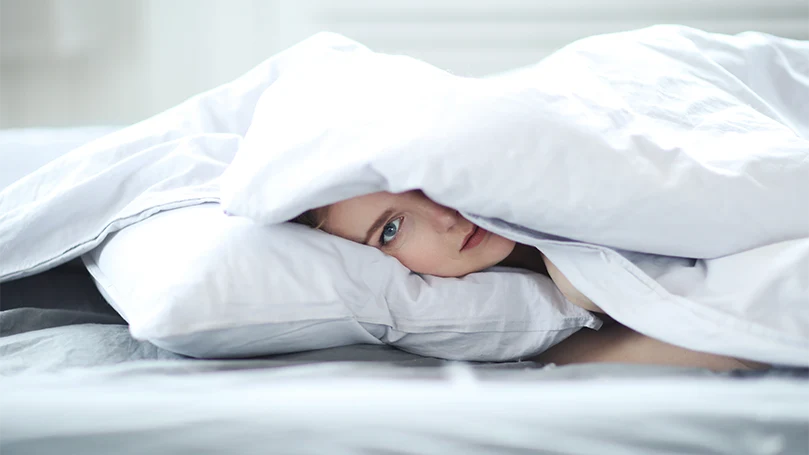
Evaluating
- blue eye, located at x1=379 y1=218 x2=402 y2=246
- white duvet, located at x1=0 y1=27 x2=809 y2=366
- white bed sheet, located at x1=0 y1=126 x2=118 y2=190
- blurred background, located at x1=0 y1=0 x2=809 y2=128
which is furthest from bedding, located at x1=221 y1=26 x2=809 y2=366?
blurred background, located at x1=0 y1=0 x2=809 y2=128

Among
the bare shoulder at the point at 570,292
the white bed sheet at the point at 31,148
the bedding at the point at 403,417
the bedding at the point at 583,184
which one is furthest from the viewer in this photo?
the white bed sheet at the point at 31,148

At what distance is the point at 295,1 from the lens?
2047 millimetres

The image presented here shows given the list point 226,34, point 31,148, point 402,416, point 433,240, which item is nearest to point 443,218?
point 433,240

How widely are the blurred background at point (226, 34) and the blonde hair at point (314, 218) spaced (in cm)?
128

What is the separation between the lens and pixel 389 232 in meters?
0.78

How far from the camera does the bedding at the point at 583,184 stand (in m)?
0.63

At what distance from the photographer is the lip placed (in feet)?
2.53

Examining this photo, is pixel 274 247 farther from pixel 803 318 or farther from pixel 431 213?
pixel 803 318

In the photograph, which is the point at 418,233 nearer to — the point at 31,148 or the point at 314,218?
the point at 314,218

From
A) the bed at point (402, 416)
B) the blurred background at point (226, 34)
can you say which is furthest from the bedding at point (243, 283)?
the blurred background at point (226, 34)

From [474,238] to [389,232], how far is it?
3.5 inches

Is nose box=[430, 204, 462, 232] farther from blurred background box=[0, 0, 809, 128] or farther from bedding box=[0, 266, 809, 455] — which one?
blurred background box=[0, 0, 809, 128]

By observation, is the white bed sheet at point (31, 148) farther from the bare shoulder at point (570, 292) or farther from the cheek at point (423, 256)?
the bare shoulder at point (570, 292)

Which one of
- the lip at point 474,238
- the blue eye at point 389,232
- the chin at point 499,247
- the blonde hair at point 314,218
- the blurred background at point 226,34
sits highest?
the blonde hair at point 314,218
